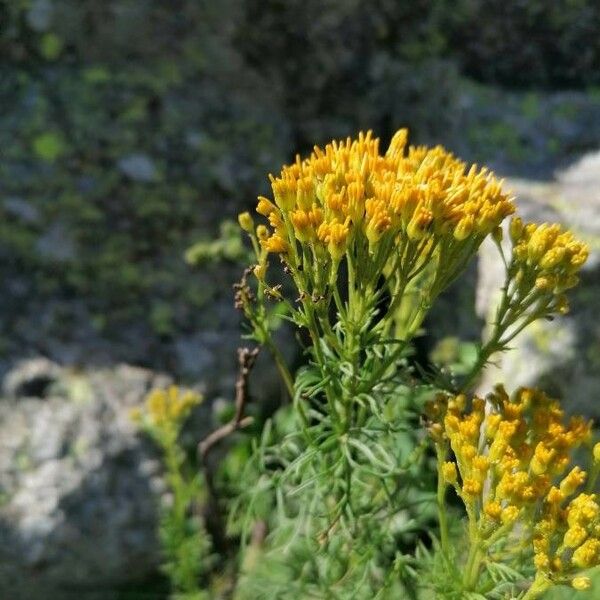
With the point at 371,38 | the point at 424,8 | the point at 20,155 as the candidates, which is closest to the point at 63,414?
the point at 20,155

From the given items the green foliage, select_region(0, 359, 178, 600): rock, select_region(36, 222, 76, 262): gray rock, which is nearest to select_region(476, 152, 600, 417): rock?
the green foliage

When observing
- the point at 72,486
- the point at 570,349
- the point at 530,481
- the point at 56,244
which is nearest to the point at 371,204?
the point at 530,481

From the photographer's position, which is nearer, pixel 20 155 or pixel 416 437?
pixel 416 437

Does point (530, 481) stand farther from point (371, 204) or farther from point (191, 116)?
point (191, 116)

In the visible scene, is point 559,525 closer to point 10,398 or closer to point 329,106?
point 10,398

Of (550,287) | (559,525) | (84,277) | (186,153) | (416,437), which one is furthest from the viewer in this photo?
(186,153)

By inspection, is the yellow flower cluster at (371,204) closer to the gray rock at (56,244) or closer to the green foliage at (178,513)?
the green foliage at (178,513)
